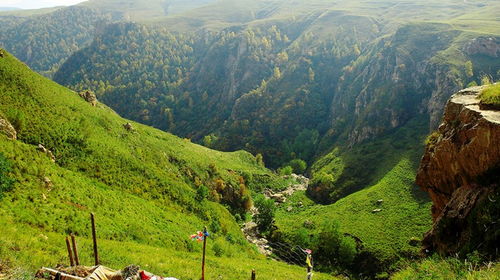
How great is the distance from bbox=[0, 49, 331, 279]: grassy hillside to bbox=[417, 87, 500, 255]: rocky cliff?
1740 cm

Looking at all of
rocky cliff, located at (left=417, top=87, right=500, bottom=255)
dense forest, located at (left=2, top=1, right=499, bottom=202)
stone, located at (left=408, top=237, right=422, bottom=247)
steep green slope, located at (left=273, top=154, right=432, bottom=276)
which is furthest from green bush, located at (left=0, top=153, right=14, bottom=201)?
dense forest, located at (left=2, top=1, right=499, bottom=202)

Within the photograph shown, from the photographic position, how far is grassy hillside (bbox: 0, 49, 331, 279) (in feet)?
62.7

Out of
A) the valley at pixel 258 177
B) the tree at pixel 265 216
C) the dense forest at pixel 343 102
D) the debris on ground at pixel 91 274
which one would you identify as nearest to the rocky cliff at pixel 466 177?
the valley at pixel 258 177

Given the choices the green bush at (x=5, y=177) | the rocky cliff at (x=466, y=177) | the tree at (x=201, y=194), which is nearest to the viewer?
the rocky cliff at (x=466, y=177)

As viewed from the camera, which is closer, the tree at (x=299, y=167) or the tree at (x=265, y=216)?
the tree at (x=265, y=216)

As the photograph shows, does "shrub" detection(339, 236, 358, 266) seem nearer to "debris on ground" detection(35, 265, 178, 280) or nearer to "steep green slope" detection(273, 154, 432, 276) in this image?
"steep green slope" detection(273, 154, 432, 276)

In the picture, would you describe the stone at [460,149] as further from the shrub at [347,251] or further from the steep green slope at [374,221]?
the shrub at [347,251]

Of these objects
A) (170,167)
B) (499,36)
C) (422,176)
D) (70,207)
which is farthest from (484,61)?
(70,207)

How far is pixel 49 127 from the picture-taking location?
3691cm

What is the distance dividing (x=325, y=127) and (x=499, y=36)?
74.1 m

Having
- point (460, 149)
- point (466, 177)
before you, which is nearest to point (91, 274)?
point (466, 177)

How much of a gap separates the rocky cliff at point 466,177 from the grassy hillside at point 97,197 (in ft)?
57.1

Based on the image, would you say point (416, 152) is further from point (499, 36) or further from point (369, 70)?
point (369, 70)

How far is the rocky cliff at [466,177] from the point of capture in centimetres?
1298
